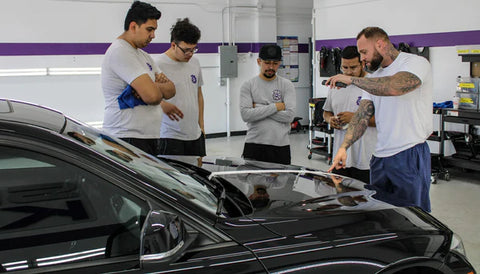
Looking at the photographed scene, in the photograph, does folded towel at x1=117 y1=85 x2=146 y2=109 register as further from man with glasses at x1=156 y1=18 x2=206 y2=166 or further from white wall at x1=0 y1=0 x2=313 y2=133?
white wall at x1=0 y1=0 x2=313 y2=133

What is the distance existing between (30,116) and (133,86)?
1.19 metres

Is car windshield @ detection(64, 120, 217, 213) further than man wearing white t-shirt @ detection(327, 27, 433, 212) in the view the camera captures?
No

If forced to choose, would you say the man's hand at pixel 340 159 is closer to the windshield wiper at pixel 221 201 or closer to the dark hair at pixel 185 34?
the windshield wiper at pixel 221 201

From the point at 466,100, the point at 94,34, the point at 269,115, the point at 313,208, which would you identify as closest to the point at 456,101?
the point at 466,100

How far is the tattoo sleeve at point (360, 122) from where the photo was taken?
2873 millimetres

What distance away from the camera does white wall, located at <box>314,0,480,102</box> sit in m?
6.20

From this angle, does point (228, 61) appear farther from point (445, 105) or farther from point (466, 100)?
point (466, 100)

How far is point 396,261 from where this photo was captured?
1.71 metres

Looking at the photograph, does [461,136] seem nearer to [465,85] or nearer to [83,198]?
[465,85]

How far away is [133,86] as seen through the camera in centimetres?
277

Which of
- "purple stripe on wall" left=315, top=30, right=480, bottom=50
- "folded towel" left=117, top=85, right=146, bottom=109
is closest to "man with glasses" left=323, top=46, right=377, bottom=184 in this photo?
"folded towel" left=117, top=85, right=146, bottom=109

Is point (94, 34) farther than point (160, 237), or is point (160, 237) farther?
point (94, 34)

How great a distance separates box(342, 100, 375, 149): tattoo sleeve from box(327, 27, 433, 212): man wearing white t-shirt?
0.26 ft

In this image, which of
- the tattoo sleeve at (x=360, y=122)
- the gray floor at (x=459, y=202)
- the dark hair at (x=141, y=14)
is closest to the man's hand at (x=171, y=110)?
the dark hair at (x=141, y=14)
